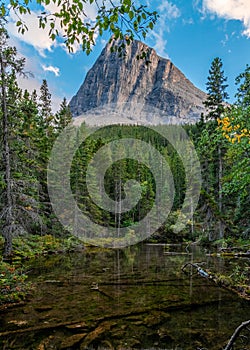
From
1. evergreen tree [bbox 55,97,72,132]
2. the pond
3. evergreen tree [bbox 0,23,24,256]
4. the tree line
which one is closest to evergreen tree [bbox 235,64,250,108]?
the tree line

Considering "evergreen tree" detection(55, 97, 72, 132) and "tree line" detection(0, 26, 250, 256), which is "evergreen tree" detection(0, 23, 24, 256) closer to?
"tree line" detection(0, 26, 250, 256)

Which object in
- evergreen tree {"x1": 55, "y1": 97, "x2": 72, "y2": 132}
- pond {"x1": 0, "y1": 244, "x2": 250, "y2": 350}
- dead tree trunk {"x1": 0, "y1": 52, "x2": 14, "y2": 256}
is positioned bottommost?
pond {"x1": 0, "y1": 244, "x2": 250, "y2": 350}

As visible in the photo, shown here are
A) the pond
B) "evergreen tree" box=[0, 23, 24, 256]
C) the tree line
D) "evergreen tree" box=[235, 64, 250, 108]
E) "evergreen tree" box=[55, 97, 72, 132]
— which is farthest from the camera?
"evergreen tree" box=[55, 97, 72, 132]

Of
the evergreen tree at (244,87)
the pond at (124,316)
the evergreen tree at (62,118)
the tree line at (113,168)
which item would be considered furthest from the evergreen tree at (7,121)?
the evergreen tree at (62,118)

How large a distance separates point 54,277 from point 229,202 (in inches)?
721

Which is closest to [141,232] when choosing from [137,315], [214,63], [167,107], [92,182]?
[92,182]

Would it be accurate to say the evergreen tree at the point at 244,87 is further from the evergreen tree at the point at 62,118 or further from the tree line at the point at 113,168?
the evergreen tree at the point at 62,118

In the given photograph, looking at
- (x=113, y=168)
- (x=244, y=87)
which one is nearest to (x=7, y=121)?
(x=244, y=87)

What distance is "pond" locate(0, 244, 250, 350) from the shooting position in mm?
5234

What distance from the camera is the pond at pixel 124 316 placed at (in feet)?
17.2

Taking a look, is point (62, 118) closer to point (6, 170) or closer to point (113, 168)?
point (113, 168)

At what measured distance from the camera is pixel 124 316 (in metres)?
6.56

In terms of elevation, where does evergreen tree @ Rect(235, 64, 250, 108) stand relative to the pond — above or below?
above

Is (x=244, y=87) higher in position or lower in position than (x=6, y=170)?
higher
